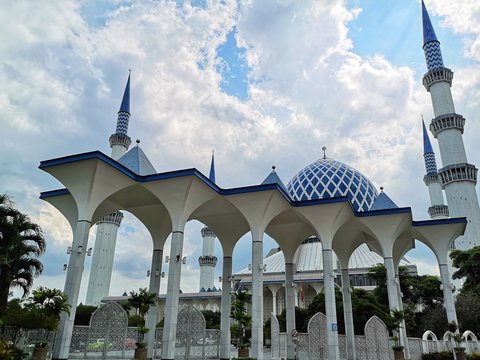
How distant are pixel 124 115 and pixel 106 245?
55.8 ft

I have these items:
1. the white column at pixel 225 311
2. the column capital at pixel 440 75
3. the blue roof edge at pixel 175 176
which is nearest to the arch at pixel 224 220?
the white column at pixel 225 311

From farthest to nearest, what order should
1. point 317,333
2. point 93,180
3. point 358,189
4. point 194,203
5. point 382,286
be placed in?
point 382,286
point 358,189
point 317,333
point 194,203
point 93,180

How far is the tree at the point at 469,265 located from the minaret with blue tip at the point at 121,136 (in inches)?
1451

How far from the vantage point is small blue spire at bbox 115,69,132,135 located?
4934 centimetres

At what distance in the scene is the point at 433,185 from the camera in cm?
4850

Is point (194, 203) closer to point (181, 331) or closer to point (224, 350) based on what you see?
point (181, 331)

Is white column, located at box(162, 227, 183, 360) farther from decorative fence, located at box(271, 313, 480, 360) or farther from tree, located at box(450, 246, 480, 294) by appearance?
tree, located at box(450, 246, 480, 294)

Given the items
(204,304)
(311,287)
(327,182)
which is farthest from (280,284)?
(327,182)

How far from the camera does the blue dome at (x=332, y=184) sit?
34969 millimetres

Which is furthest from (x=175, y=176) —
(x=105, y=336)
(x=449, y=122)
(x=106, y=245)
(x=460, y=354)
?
(x=106, y=245)

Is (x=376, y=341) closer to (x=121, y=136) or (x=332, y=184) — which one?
(x=332, y=184)

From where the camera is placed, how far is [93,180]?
54.2 feet

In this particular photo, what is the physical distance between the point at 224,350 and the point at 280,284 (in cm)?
3009

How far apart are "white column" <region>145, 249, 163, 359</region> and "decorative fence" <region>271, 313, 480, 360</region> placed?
640 centimetres
